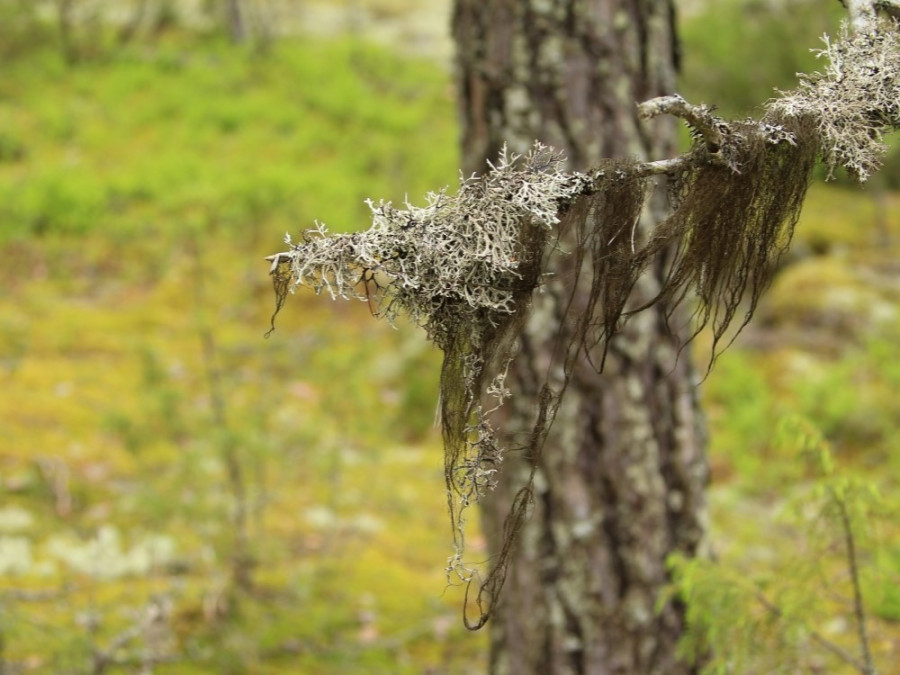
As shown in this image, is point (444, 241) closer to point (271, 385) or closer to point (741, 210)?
point (741, 210)

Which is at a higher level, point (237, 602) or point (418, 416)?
point (237, 602)

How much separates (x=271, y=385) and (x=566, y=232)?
189 inches

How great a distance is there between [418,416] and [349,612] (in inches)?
95.4

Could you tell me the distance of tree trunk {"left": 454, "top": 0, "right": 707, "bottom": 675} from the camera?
2213 millimetres

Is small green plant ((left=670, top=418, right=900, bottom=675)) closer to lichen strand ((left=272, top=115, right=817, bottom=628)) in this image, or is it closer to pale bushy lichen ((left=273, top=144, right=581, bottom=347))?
lichen strand ((left=272, top=115, right=817, bottom=628))

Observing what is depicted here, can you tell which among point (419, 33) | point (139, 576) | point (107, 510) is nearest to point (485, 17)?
point (139, 576)

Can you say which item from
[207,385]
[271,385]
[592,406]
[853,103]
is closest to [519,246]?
[853,103]

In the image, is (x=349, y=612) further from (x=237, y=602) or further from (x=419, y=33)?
(x=419, y=33)

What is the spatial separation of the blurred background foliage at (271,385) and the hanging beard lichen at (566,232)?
101mm

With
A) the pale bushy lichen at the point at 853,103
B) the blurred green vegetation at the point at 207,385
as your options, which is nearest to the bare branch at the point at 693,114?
the pale bushy lichen at the point at 853,103

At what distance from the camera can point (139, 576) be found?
350 cm

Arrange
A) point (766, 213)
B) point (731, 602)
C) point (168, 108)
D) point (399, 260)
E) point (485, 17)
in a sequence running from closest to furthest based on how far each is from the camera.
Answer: point (399, 260)
point (766, 213)
point (731, 602)
point (485, 17)
point (168, 108)

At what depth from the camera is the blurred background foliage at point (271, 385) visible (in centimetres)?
296

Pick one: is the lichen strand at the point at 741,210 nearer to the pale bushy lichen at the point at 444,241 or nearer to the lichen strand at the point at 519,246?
the lichen strand at the point at 519,246
